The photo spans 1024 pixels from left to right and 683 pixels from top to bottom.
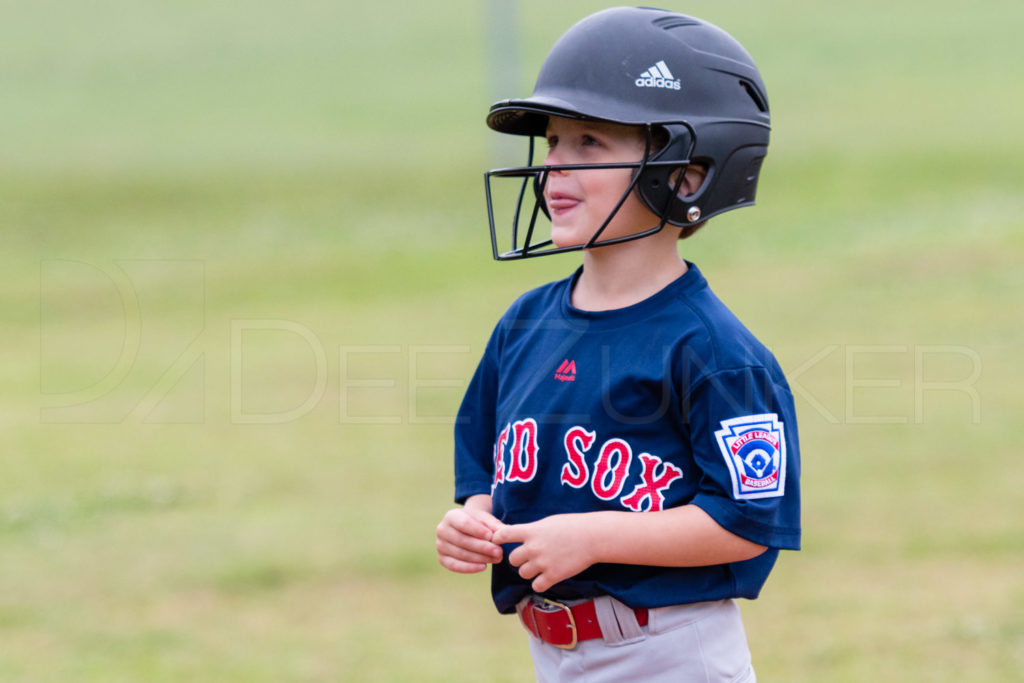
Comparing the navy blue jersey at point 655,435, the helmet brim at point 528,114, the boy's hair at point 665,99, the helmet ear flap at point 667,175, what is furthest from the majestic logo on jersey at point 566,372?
the helmet brim at point 528,114

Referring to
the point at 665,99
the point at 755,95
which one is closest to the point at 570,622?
the point at 665,99

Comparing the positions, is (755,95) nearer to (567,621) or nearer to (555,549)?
(555,549)

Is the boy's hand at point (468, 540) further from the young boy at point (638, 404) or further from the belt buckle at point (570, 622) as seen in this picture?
the belt buckle at point (570, 622)

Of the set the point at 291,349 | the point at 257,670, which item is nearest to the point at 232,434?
the point at 291,349

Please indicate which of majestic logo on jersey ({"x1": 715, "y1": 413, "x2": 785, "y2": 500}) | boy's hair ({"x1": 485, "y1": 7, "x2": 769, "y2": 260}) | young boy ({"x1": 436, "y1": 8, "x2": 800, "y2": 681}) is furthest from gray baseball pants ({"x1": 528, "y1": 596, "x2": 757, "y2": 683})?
boy's hair ({"x1": 485, "y1": 7, "x2": 769, "y2": 260})

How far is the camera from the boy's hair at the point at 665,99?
94.0 inches

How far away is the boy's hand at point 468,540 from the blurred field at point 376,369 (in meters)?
2.14

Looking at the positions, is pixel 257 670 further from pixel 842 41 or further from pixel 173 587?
pixel 842 41

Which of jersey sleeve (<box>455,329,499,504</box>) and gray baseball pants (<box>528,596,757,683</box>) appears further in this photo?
jersey sleeve (<box>455,329,499,504</box>)

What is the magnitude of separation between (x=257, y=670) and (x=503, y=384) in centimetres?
242

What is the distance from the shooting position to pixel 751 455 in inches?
87.6

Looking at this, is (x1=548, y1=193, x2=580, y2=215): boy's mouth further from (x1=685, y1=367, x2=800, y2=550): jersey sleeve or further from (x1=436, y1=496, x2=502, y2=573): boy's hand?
(x1=436, y1=496, x2=502, y2=573): boy's hand

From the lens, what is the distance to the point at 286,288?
11984 mm

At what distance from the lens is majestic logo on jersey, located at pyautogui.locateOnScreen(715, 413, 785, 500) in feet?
7.29
